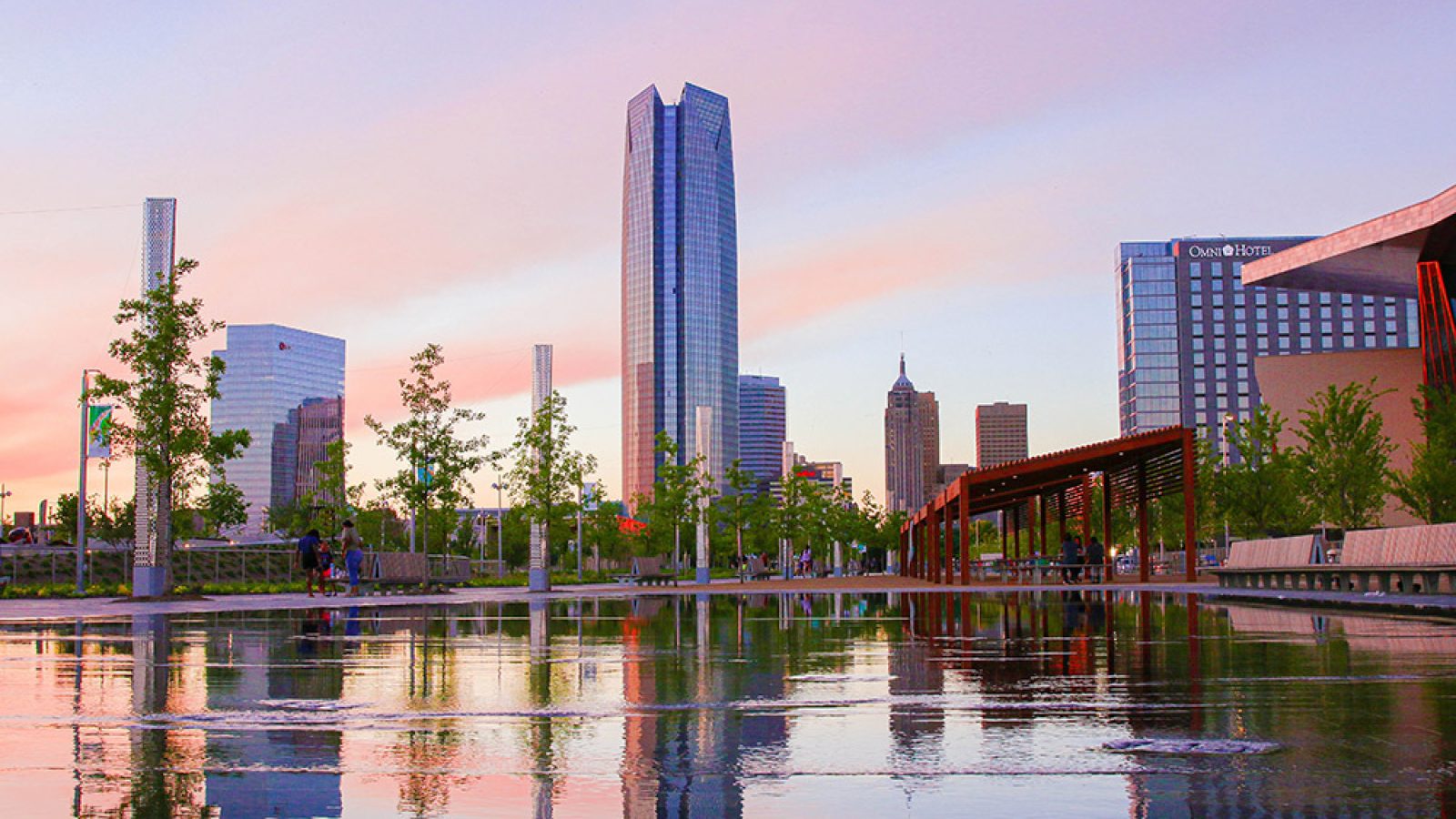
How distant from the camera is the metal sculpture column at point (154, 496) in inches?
1182

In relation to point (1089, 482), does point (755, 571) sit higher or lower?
lower

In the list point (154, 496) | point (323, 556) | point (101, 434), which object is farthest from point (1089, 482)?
point (101, 434)

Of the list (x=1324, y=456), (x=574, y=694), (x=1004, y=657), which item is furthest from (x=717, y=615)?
(x=1324, y=456)

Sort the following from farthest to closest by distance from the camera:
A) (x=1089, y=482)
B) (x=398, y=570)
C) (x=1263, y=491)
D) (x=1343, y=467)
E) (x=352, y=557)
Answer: (x=1263, y=491) → (x=1089, y=482) → (x=1343, y=467) → (x=398, y=570) → (x=352, y=557)

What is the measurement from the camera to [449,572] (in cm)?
4572

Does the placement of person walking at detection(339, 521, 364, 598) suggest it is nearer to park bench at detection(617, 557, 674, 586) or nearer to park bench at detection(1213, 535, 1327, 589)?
park bench at detection(1213, 535, 1327, 589)

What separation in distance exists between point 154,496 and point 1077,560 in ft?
92.4

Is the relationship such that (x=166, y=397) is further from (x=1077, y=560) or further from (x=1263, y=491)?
(x=1263, y=491)

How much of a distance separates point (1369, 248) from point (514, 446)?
3881 centimetres

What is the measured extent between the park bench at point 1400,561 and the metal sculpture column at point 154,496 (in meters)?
24.7

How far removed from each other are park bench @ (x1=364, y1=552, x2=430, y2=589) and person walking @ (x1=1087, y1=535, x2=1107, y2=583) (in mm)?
20628

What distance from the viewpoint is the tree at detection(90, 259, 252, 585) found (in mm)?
30969

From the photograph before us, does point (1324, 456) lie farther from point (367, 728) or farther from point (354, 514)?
point (354, 514)

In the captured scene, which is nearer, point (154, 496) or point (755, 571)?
point (154, 496)
